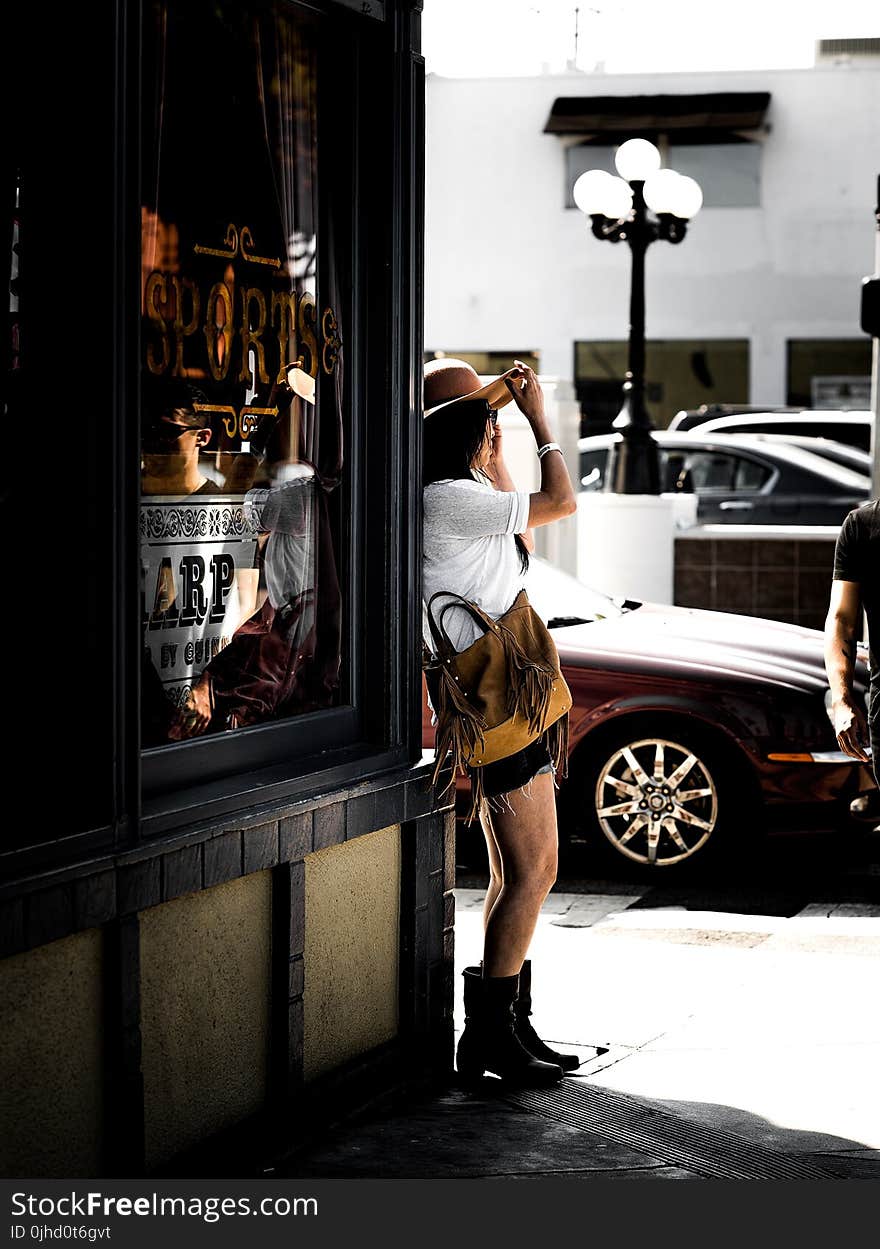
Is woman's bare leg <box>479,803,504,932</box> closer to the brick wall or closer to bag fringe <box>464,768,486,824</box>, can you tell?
bag fringe <box>464,768,486,824</box>

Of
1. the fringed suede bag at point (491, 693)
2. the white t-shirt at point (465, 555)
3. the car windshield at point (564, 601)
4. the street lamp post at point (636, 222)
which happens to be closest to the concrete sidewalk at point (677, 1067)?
the fringed suede bag at point (491, 693)

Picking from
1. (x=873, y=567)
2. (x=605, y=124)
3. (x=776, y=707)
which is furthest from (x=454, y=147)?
(x=873, y=567)

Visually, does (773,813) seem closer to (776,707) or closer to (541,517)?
(776,707)

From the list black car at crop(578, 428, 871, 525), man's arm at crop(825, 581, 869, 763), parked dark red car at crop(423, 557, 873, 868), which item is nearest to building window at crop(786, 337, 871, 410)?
black car at crop(578, 428, 871, 525)

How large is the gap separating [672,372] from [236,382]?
2781 cm

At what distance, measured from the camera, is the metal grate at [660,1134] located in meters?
4.04

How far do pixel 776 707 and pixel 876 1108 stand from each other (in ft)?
11.1

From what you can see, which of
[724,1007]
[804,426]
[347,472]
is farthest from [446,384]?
[804,426]

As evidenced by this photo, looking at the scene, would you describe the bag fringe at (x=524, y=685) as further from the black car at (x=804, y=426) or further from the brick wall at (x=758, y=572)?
the black car at (x=804, y=426)

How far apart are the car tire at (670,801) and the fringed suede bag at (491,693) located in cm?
327

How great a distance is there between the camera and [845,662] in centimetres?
501

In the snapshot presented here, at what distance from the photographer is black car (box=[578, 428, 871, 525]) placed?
63.9ft

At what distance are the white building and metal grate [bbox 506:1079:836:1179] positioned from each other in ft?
87.8

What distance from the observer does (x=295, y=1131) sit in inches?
161
